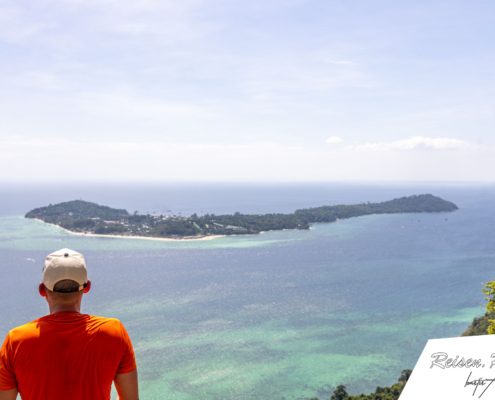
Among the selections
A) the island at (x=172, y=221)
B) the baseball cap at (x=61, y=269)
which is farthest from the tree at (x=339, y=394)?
the island at (x=172, y=221)

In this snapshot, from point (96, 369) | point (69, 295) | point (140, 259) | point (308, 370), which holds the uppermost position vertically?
point (69, 295)

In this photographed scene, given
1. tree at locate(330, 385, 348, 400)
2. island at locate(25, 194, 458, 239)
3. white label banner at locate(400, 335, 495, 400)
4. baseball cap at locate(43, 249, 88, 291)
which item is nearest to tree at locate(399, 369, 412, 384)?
tree at locate(330, 385, 348, 400)

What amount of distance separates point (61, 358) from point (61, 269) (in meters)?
0.31

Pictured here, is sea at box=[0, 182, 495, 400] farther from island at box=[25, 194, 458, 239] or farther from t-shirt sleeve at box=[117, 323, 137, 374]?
t-shirt sleeve at box=[117, 323, 137, 374]

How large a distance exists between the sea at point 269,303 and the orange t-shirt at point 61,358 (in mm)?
15139

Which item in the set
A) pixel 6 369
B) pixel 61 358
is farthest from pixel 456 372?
pixel 6 369

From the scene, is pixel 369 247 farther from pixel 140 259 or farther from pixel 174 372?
pixel 174 372

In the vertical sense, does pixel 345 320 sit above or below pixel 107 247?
below

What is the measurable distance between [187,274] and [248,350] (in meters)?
15.4

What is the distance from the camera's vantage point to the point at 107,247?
4566 centimetres

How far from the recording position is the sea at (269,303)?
54.6 feet

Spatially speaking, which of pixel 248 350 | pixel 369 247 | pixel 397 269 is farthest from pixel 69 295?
pixel 369 247

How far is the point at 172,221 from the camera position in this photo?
58.7m

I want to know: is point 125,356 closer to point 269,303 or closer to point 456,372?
point 456,372
